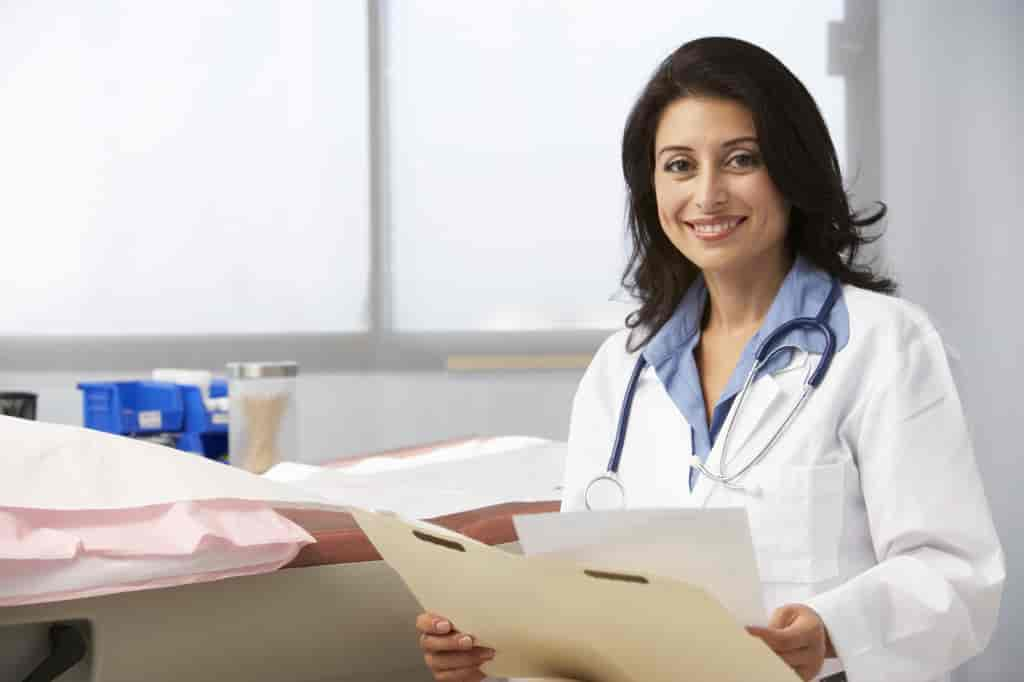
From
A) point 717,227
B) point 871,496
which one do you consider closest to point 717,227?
point 717,227

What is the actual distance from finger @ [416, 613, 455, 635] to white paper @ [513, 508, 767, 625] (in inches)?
7.5

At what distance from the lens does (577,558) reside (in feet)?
2.74

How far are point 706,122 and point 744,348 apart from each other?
0.79 ft

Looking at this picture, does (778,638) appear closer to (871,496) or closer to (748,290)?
(871,496)

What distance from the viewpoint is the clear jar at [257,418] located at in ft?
6.57

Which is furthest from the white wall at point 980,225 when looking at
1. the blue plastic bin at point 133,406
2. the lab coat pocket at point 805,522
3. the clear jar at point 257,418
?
the blue plastic bin at point 133,406

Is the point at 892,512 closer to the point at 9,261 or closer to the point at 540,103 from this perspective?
the point at 540,103

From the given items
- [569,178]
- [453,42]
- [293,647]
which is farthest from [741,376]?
[453,42]

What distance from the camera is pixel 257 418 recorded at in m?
2.00

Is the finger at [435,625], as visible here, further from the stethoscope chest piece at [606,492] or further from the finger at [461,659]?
the stethoscope chest piece at [606,492]

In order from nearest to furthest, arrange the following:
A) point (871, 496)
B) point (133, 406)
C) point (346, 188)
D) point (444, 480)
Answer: point (871, 496)
point (444, 480)
point (133, 406)
point (346, 188)

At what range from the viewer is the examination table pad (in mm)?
955

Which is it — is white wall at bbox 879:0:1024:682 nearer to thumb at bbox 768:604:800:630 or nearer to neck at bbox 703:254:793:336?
neck at bbox 703:254:793:336

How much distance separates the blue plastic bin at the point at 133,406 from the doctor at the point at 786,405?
3.66ft
